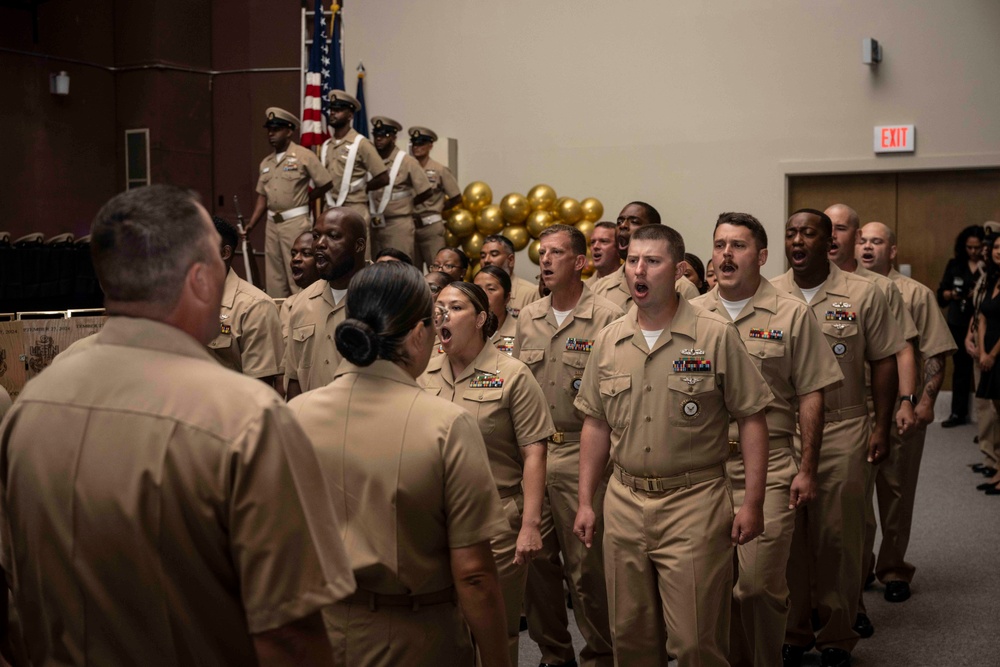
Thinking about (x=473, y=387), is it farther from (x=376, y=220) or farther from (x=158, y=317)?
(x=376, y=220)

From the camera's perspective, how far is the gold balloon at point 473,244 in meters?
10.0

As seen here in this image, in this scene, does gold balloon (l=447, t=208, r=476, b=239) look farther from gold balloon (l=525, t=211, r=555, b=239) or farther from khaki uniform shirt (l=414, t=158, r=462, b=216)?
gold balloon (l=525, t=211, r=555, b=239)

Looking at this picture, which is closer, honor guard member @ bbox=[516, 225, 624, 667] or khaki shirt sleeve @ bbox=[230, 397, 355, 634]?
khaki shirt sleeve @ bbox=[230, 397, 355, 634]

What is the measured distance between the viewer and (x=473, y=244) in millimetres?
10047

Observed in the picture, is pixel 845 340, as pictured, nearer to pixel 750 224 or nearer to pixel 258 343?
pixel 750 224

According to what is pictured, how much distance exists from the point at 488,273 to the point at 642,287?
4.65ft

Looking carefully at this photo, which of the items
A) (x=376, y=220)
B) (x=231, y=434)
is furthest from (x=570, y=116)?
(x=231, y=434)

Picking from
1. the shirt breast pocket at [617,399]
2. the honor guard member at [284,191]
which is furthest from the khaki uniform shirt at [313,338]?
the honor guard member at [284,191]

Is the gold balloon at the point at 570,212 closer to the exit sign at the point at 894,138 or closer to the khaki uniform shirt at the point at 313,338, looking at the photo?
the exit sign at the point at 894,138

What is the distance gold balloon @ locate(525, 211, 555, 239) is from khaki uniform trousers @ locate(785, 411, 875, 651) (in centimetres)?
560

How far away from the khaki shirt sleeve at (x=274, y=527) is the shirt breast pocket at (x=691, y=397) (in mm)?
2050

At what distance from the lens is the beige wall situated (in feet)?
32.9

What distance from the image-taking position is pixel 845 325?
4.65 meters

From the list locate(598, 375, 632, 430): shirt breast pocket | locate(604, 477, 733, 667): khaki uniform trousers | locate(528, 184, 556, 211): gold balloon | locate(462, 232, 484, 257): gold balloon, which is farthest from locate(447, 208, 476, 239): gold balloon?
locate(604, 477, 733, 667): khaki uniform trousers
